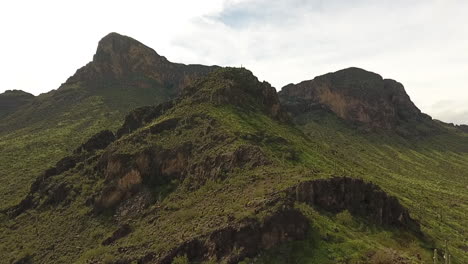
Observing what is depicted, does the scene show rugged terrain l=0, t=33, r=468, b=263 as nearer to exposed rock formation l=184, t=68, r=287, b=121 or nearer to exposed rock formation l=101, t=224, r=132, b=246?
exposed rock formation l=101, t=224, r=132, b=246

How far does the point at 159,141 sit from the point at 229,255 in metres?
39.4

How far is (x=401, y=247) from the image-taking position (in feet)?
186

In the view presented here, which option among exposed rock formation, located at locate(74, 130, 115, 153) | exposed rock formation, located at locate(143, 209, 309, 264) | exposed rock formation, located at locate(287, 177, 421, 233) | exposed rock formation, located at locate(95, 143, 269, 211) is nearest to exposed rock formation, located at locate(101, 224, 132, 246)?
exposed rock formation, located at locate(95, 143, 269, 211)

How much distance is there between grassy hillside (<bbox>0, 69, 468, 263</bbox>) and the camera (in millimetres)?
55281

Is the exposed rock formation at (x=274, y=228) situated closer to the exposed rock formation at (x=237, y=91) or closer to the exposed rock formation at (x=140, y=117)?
the exposed rock formation at (x=237, y=91)

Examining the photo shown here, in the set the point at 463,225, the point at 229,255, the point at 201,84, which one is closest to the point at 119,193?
Result: the point at 229,255

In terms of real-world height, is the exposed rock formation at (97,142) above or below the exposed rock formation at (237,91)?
below

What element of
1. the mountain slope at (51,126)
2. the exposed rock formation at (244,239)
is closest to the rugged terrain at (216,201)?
the exposed rock formation at (244,239)

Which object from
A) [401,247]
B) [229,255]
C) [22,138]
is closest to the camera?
[229,255]

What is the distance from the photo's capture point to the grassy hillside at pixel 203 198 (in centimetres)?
5528

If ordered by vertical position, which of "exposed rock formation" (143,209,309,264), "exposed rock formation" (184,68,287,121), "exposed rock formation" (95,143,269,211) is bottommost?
"exposed rock formation" (143,209,309,264)

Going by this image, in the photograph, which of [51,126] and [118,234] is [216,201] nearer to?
[118,234]

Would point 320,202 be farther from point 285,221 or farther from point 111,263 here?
point 111,263

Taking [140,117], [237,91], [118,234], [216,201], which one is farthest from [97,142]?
[216,201]
